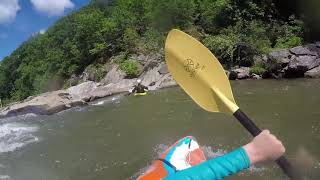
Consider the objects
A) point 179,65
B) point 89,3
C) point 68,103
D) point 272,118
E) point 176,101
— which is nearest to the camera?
point 179,65

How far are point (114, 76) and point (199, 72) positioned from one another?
19821 millimetres

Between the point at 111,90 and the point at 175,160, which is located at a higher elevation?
the point at 111,90

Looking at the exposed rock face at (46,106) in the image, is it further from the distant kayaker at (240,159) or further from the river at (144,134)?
the distant kayaker at (240,159)

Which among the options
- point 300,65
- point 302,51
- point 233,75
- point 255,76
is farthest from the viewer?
point 233,75

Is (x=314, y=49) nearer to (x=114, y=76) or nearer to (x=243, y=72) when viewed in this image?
(x=243, y=72)

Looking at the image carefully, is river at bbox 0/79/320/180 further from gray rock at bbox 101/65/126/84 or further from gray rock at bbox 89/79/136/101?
gray rock at bbox 101/65/126/84

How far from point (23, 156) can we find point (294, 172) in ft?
22.6

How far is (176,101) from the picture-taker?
12172 millimetres

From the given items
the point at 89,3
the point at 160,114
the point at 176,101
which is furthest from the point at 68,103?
the point at 89,3

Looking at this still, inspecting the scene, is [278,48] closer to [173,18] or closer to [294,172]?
[173,18]

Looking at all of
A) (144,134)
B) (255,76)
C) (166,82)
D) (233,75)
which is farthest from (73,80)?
(144,134)

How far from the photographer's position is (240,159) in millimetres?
1670

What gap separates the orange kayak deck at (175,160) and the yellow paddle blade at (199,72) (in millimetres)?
477

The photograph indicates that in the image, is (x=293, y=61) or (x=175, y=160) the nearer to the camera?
(x=175, y=160)
